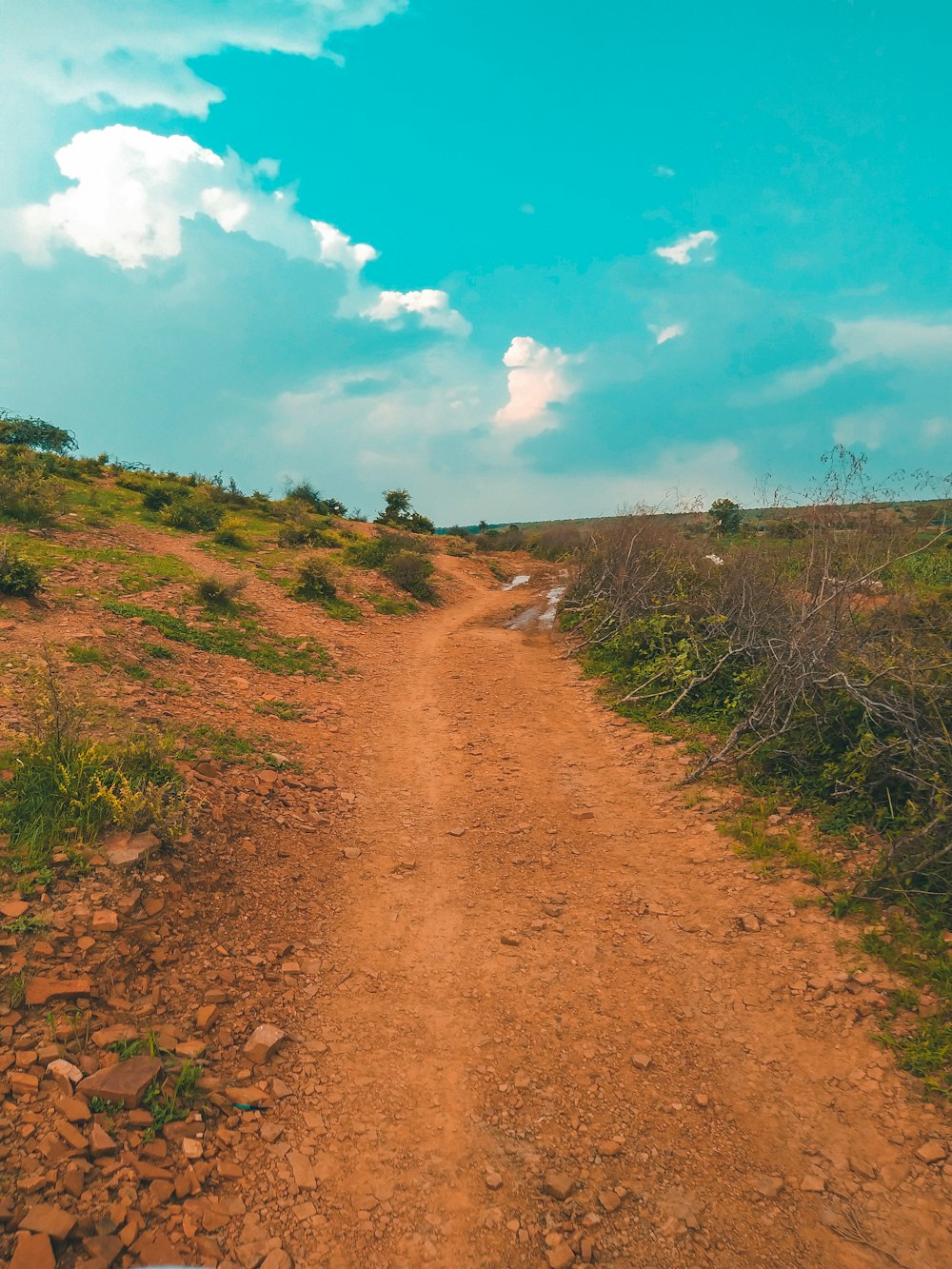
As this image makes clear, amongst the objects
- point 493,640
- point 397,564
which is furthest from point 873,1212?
point 397,564

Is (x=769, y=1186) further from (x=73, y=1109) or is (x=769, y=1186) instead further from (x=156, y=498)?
(x=156, y=498)

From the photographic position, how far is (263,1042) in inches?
140

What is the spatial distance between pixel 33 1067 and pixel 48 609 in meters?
7.88

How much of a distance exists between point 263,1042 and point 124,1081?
719mm

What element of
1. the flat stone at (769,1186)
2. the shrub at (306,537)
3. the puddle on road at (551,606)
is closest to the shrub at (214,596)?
the puddle on road at (551,606)

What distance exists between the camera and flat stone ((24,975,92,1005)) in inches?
133

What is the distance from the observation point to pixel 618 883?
17.8 feet

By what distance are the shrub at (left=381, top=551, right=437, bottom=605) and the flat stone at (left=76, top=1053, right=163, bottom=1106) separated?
52.8 feet

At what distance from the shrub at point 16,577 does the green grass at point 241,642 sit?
1068mm

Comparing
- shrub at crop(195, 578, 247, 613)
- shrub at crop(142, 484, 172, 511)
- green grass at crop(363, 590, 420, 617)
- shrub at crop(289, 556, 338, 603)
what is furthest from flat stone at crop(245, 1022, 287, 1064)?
shrub at crop(142, 484, 172, 511)

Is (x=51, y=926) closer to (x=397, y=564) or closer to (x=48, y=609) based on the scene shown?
(x=48, y=609)

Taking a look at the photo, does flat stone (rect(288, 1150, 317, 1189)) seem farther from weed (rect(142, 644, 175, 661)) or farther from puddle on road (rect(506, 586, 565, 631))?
puddle on road (rect(506, 586, 565, 631))

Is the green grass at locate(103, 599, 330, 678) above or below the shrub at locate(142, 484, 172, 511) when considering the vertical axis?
below

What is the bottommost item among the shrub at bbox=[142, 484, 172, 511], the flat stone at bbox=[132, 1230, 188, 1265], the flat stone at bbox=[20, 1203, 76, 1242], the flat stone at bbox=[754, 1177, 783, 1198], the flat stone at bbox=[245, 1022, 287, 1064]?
the flat stone at bbox=[132, 1230, 188, 1265]
